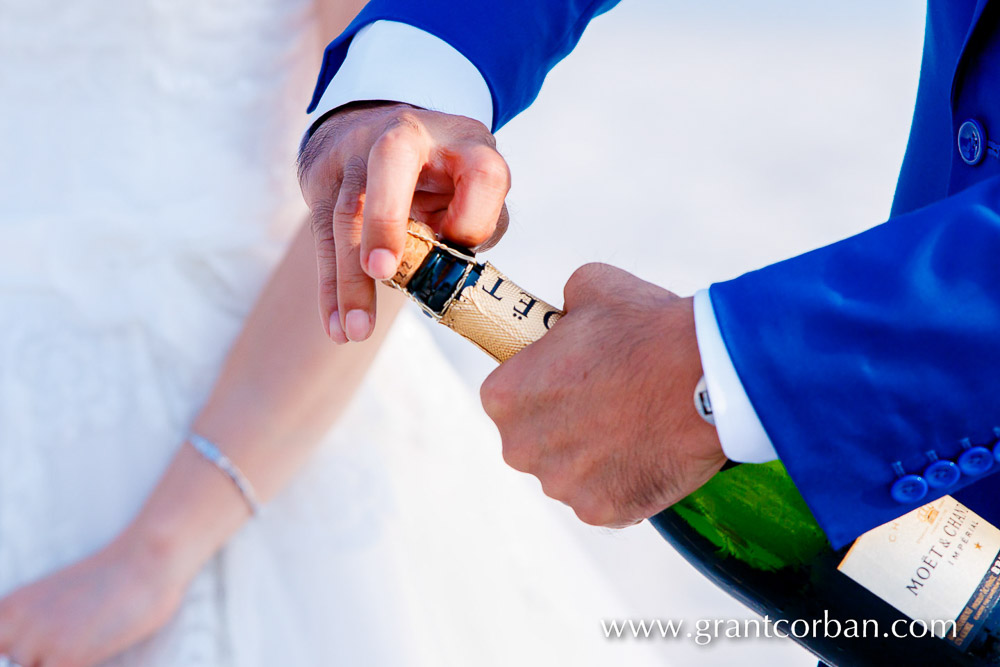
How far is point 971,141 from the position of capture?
1.71 feet

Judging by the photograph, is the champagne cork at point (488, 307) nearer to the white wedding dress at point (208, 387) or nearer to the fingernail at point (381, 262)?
the fingernail at point (381, 262)

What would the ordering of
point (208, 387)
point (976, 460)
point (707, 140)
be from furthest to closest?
1. point (707, 140)
2. point (208, 387)
3. point (976, 460)

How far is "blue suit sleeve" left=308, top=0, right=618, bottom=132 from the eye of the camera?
2.21ft

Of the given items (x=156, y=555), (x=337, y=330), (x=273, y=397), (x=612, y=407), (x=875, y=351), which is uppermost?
(x=875, y=351)

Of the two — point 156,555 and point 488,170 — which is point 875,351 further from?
point 156,555

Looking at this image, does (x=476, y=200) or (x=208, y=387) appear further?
(x=208, y=387)

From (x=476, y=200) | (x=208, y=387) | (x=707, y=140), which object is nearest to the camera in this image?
(x=476, y=200)

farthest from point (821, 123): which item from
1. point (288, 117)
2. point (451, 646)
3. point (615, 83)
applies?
point (451, 646)

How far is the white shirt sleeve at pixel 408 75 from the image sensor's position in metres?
0.64

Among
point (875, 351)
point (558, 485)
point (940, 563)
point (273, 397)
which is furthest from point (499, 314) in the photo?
point (273, 397)

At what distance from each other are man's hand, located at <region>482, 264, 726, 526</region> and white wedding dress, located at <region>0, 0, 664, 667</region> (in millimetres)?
379

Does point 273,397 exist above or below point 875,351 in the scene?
below

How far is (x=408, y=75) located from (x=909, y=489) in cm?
47

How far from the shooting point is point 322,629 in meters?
0.77
